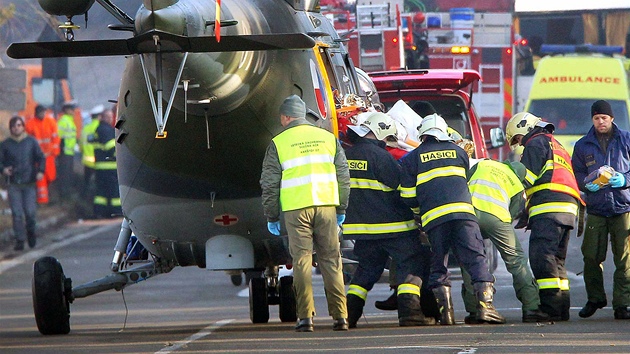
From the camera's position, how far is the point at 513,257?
1283 cm

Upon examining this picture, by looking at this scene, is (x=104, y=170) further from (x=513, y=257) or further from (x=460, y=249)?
(x=460, y=249)

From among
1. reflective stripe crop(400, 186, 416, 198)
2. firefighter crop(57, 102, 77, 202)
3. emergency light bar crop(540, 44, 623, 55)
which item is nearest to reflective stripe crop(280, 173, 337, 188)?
reflective stripe crop(400, 186, 416, 198)

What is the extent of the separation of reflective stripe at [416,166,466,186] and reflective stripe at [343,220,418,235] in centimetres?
37

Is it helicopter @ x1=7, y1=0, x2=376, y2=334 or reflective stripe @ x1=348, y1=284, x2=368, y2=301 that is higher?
helicopter @ x1=7, y1=0, x2=376, y2=334

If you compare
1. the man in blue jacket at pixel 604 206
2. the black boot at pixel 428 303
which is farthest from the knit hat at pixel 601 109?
the black boot at pixel 428 303

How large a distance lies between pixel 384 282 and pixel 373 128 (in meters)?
5.66

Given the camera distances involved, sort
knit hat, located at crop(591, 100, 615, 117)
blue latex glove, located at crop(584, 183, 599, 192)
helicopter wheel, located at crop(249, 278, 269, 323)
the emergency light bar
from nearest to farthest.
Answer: blue latex glove, located at crop(584, 183, 599, 192) < knit hat, located at crop(591, 100, 615, 117) < helicopter wheel, located at crop(249, 278, 269, 323) < the emergency light bar

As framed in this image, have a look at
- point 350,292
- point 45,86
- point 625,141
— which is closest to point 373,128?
point 350,292

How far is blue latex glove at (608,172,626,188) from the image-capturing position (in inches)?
515

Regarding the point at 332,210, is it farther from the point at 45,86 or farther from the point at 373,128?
the point at 45,86

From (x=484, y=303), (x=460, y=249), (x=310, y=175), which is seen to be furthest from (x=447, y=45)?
(x=310, y=175)

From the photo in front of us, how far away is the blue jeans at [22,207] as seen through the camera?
23.3 m

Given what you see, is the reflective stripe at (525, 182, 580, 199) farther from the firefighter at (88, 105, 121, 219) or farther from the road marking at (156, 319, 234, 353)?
the firefighter at (88, 105, 121, 219)

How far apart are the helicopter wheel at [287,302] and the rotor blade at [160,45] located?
373cm
